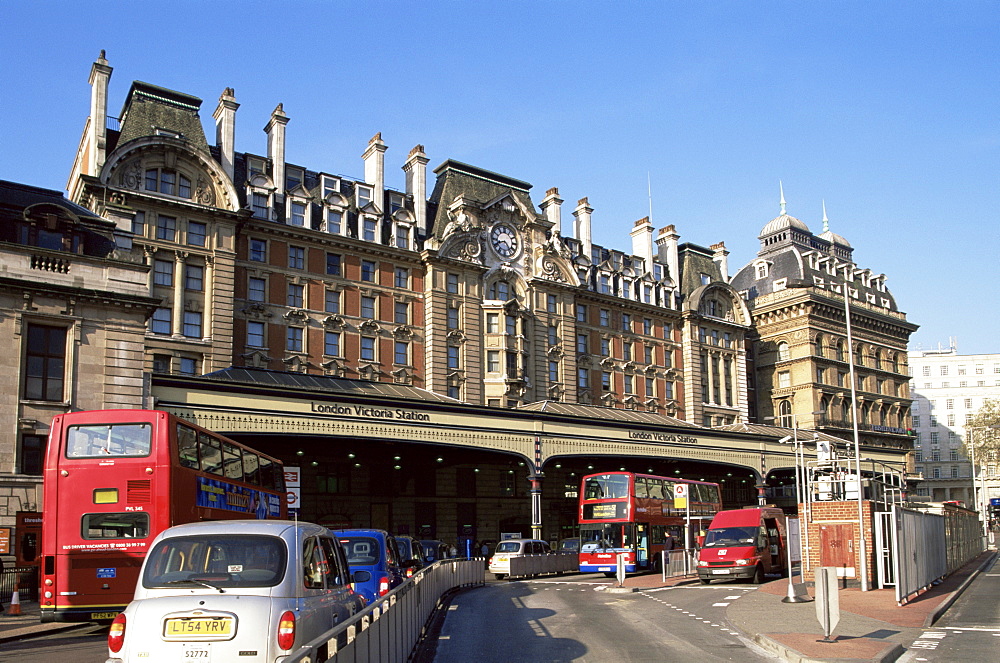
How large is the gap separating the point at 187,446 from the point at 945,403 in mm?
137701

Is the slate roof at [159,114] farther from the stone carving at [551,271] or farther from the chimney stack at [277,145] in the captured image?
the stone carving at [551,271]

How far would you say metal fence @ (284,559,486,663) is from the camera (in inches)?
316

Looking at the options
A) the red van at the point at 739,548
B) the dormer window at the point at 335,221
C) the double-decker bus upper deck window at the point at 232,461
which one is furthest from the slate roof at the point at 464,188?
the double-decker bus upper deck window at the point at 232,461

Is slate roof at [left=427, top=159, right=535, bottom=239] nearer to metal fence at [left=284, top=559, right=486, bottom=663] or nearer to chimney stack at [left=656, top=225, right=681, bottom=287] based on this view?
chimney stack at [left=656, top=225, right=681, bottom=287]

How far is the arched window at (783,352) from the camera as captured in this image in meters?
79.6

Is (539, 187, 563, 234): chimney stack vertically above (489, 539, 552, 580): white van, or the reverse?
(539, 187, 563, 234): chimney stack

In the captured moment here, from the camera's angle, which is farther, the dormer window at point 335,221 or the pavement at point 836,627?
the dormer window at point 335,221

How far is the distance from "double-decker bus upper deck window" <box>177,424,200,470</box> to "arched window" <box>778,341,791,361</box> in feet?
219

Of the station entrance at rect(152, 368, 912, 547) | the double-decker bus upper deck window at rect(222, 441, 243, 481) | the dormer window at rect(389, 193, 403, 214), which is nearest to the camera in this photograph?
the double-decker bus upper deck window at rect(222, 441, 243, 481)

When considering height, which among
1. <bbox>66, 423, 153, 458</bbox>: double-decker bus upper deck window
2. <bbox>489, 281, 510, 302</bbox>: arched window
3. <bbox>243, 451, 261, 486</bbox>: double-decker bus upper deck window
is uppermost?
<bbox>489, 281, 510, 302</bbox>: arched window

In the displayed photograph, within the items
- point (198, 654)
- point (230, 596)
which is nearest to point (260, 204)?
point (230, 596)

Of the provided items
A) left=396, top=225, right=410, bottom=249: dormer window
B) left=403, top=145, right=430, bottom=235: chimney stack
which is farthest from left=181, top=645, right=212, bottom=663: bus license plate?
left=403, top=145, right=430, bottom=235: chimney stack

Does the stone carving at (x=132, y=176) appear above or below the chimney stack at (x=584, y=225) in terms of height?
below

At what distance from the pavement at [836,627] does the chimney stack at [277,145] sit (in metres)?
30.2
